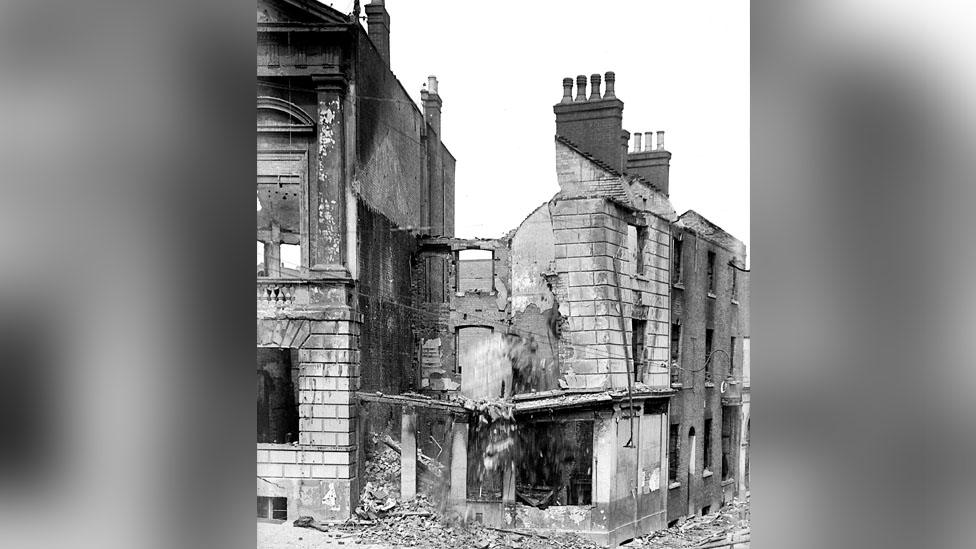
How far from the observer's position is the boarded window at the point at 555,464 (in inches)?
201

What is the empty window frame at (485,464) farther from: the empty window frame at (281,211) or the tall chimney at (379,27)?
the tall chimney at (379,27)

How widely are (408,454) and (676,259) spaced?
220cm

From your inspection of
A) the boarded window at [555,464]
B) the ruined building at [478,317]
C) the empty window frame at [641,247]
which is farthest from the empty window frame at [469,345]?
the empty window frame at [641,247]

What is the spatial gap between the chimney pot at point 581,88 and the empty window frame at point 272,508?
3353 millimetres

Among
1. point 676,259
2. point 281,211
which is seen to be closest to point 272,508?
point 281,211

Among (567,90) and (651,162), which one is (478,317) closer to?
(651,162)

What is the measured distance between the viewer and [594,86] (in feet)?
16.9

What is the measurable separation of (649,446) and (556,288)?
1204mm

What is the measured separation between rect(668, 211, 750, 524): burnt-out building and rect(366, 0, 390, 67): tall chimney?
226 centimetres

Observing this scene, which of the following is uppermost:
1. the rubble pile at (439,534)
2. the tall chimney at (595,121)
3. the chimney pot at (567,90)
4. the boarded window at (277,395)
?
the chimney pot at (567,90)
